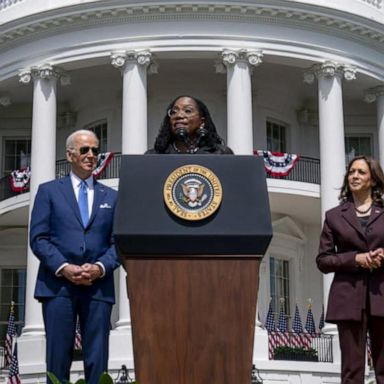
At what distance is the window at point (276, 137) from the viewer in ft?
96.6

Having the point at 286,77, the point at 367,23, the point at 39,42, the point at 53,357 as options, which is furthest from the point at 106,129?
the point at 53,357

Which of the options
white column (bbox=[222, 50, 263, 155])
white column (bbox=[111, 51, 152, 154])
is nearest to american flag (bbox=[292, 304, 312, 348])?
white column (bbox=[222, 50, 263, 155])

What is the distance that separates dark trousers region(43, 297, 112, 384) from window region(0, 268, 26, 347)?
23.5 m

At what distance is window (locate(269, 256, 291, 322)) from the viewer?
2862cm

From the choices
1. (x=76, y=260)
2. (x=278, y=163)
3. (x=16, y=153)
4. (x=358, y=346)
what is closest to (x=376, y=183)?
(x=358, y=346)

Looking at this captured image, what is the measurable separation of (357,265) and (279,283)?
2247 cm

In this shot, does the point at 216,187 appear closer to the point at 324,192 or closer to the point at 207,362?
the point at 207,362

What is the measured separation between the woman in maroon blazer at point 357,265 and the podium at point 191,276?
1.60 m

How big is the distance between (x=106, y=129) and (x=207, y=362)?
79.9 feet

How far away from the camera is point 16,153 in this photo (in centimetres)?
3106

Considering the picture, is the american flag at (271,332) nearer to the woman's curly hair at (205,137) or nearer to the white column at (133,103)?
the white column at (133,103)

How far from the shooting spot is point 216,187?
541 cm

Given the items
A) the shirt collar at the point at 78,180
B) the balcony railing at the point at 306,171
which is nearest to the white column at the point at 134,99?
the balcony railing at the point at 306,171

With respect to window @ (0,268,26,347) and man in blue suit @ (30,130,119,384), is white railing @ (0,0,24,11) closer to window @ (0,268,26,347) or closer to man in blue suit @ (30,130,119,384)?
window @ (0,268,26,347)
